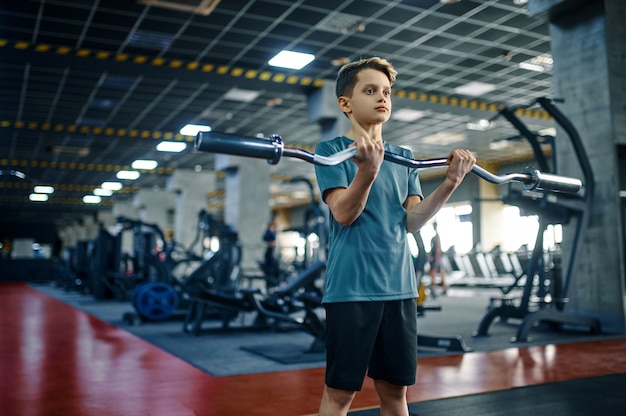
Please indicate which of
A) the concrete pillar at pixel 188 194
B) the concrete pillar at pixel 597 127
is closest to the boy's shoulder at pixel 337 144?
the concrete pillar at pixel 597 127

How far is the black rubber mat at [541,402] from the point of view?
268 centimetres

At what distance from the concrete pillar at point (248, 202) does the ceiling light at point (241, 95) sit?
155 inches

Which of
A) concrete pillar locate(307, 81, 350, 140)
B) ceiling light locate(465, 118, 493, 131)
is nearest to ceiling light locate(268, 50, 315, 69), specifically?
concrete pillar locate(307, 81, 350, 140)

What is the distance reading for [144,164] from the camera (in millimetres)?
17875

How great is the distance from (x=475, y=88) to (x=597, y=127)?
205 inches

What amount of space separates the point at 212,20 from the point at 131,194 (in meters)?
18.5

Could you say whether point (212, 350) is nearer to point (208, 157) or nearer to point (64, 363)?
point (64, 363)

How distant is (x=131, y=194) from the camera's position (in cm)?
2473

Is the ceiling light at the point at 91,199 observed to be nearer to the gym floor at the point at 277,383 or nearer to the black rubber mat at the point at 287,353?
the gym floor at the point at 277,383

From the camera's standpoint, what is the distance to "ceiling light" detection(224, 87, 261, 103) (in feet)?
35.4

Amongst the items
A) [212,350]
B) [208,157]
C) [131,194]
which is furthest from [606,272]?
[131,194]

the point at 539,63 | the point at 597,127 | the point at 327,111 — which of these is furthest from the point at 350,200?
the point at 539,63

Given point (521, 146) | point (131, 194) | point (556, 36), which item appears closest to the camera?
point (556, 36)

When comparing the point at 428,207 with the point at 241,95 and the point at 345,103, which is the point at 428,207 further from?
the point at 241,95
